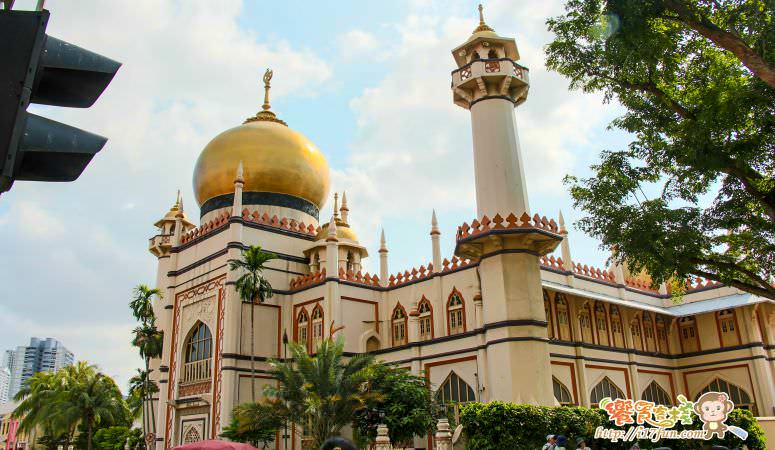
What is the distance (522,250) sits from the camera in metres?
17.4

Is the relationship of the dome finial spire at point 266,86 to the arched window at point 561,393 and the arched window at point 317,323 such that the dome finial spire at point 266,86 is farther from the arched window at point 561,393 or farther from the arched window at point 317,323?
the arched window at point 561,393

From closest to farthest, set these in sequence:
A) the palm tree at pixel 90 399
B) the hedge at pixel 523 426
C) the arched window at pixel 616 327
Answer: the hedge at pixel 523 426 < the arched window at pixel 616 327 < the palm tree at pixel 90 399

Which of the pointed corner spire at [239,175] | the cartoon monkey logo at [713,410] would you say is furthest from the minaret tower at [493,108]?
the pointed corner spire at [239,175]

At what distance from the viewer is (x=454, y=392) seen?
67.8ft

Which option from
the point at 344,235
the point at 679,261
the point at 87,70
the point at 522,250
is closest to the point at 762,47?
the point at 679,261

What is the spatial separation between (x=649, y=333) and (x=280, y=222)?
15.6 metres

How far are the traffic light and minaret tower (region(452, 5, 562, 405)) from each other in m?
14.6

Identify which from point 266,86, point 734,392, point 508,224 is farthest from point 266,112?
point 734,392

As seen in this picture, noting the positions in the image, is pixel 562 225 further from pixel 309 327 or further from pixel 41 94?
pixel 41 94

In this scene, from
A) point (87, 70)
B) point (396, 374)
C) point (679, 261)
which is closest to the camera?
point (87, 70)

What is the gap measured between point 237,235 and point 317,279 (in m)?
3.41

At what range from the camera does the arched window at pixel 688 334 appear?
2720 cm

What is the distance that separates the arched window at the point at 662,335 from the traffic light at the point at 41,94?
90.5ft

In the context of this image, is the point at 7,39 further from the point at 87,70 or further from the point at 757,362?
the point at 757,362
